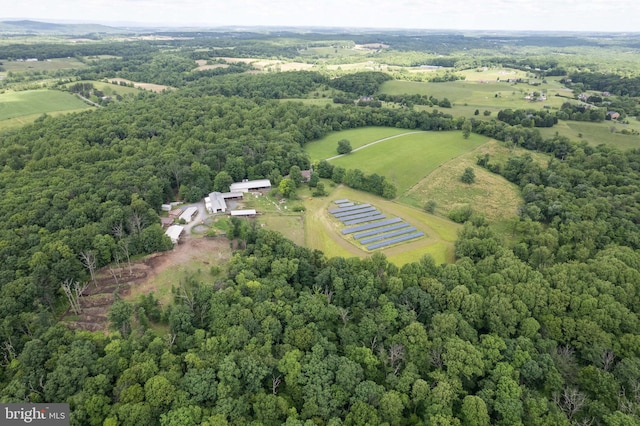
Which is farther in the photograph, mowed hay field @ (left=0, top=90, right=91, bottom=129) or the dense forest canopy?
mowed hay field @ (left=0, top=90, right=91, bottom=129)

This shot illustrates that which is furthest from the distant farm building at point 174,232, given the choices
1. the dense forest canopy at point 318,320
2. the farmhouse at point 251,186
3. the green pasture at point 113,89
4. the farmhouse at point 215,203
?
the green pasture at point 113,89

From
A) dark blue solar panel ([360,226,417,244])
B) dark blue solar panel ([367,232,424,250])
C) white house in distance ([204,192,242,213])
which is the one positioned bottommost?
dark blue solar panel ([367,232,424,250])

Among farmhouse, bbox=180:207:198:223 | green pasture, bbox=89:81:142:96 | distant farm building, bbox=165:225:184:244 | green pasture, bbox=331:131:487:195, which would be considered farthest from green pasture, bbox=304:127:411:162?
green pasture, bbox=89:81:142:96

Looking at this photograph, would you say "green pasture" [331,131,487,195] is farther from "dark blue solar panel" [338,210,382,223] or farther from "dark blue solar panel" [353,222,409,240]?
"dark blue solar panel" [353,222,409,240]

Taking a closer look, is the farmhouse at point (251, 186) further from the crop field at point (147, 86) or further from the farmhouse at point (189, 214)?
the crop field at point (147, 86)

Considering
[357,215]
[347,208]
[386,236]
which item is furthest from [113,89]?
[386,236]

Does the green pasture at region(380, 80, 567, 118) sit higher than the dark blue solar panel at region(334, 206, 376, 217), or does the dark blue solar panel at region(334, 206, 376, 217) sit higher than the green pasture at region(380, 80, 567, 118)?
the green pasture at region(380, 80, 567, 118)

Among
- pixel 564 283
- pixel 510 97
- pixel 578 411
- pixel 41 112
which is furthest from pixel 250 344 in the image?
pixel 510 97
